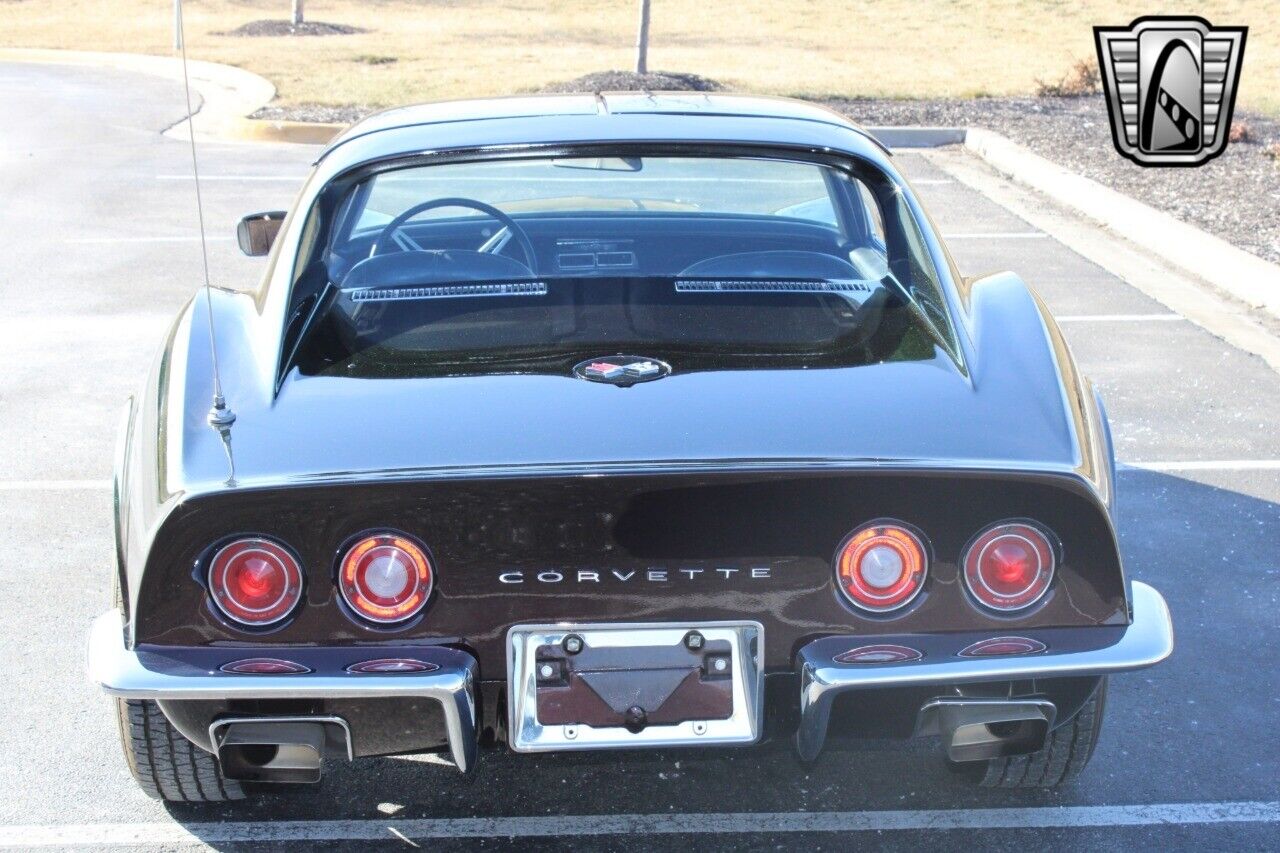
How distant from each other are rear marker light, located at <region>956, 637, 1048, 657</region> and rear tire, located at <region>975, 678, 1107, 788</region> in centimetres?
50

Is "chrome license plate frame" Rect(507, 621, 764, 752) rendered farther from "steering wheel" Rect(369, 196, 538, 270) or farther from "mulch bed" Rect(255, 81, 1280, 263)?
"mulch bed" Rect(255, 81, 1280, 263)

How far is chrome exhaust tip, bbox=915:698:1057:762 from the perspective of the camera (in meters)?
2.73

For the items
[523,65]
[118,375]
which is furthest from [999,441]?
[523,65]

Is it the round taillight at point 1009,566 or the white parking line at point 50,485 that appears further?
the white parking line at point 50,485

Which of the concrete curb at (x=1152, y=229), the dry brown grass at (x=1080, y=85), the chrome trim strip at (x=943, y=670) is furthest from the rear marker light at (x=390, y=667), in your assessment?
the dry brown grass at (x=1080, y=85)

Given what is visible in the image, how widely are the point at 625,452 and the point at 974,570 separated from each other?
2.34ft

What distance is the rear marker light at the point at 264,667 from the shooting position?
2.63 m

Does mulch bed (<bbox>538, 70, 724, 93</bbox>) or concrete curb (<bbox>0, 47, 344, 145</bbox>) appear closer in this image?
concrete curb (<bbox>0, 47, 344, 145</bbox>)

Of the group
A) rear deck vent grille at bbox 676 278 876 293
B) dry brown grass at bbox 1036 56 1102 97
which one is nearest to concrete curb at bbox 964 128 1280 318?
dry brown grass at bbox 1036 56 1102 97

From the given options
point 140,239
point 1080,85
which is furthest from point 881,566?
point 1080,85

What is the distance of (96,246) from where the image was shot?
32.6ft

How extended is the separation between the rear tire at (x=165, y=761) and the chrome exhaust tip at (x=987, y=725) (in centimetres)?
156

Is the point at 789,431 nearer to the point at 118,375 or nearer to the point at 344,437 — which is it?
the point at 344,437

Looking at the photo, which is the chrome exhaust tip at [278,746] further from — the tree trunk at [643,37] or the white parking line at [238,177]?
the tree trunk at [643,37]
